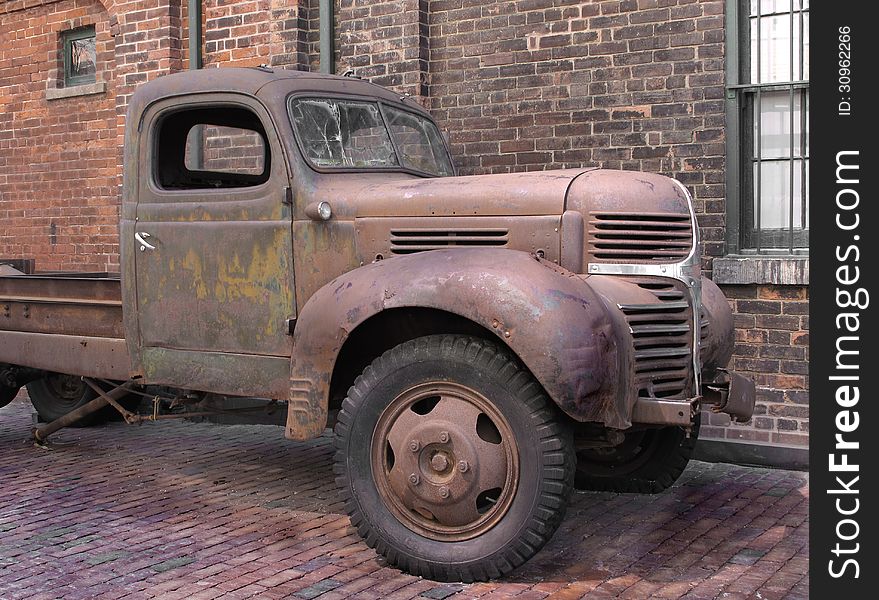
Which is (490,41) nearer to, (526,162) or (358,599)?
(526,162)

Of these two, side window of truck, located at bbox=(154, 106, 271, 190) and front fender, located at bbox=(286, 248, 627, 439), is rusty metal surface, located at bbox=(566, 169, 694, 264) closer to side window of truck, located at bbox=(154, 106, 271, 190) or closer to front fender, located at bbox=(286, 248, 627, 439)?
front fender, located at bbox=(286, 248, 627, 439)

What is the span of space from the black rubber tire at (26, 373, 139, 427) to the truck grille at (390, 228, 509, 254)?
349 centimetres

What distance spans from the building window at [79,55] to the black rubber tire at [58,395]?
3893mm

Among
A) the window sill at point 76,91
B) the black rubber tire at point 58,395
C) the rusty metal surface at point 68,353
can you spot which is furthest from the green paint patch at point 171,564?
the window sill at point 76,91

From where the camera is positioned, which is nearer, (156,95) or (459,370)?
(459,370)

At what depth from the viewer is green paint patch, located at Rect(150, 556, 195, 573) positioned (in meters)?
4.77

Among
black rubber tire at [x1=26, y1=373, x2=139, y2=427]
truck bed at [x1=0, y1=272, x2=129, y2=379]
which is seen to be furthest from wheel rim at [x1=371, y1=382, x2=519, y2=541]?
black rubber tire at [x1=26, y1=373, x2=139, y2=427]

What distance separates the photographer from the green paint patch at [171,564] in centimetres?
477

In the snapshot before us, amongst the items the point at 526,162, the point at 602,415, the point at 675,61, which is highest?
the point at 675,61

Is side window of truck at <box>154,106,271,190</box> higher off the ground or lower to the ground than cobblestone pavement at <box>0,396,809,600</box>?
higher
